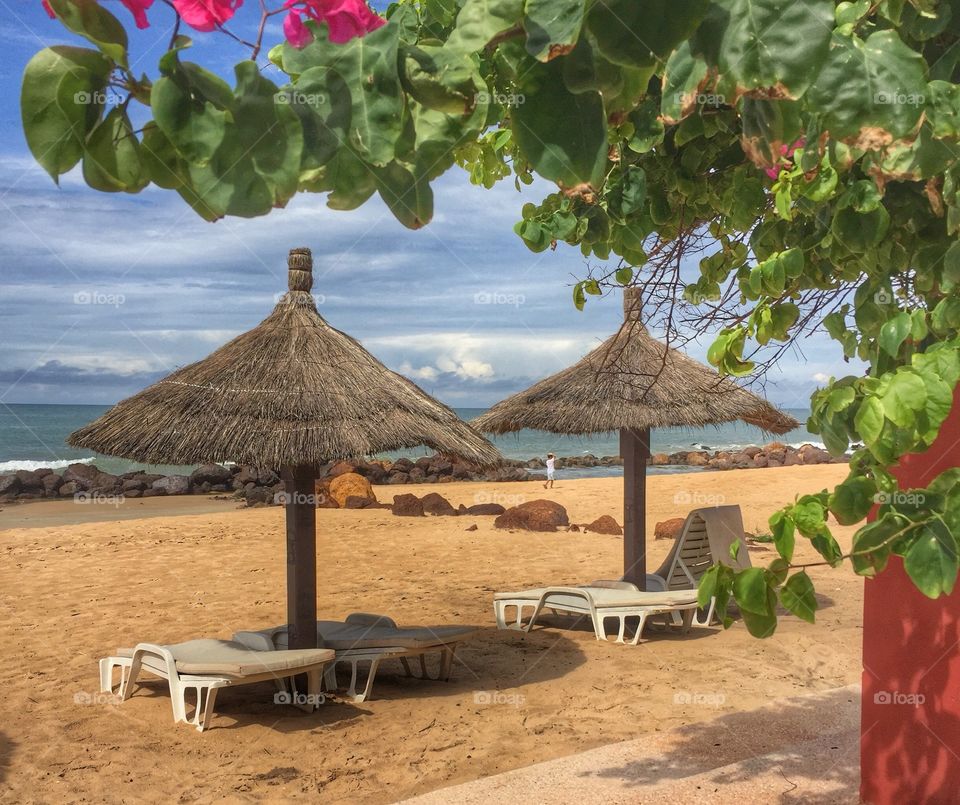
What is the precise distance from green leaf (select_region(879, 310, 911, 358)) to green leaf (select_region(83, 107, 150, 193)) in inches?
62.7

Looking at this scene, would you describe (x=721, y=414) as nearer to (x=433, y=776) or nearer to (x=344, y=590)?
(x=344, y=590)

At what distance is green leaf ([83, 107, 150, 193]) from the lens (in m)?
0.83

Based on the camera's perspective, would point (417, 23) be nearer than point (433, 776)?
Yes

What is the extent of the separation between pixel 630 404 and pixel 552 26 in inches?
368

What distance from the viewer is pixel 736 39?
0.91 metres

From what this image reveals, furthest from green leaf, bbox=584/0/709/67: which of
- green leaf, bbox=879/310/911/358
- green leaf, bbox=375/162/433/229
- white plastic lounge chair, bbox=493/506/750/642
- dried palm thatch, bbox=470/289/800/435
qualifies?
dried palm thatch, bbox=470/289/800/435

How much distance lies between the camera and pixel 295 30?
0.93m

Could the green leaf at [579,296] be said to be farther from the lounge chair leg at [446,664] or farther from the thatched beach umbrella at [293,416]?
the lounge chair leg at [446,664]

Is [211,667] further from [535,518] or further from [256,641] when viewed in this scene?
[535,518]

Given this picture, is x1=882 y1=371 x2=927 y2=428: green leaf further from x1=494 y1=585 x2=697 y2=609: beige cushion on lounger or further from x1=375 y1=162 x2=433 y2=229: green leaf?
x1=494 y1=585 x2=697 y2=609: beige cushion on lounger

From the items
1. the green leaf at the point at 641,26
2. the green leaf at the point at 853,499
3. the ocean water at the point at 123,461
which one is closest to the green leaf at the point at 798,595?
the green leaf at the point at 853,499

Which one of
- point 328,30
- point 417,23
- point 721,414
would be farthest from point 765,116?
point 721,414

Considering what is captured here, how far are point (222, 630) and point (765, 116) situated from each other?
8606 mm

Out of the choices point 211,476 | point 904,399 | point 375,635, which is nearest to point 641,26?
point 904,399
